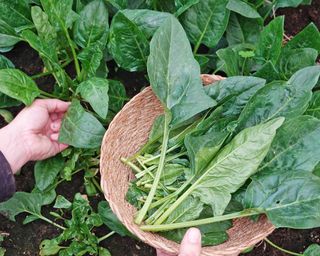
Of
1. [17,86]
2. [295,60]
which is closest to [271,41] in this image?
[295,60]

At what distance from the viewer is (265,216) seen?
1477mm

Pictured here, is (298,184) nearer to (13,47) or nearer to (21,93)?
(21,93)

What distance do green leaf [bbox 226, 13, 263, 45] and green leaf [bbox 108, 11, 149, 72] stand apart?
0.29m

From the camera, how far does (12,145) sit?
1521 mm

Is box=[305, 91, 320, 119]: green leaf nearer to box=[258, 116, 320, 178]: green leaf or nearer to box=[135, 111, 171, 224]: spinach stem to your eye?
box=[258, 116, 320, 178]: green leaf

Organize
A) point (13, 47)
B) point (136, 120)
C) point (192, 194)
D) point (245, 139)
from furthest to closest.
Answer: point (13, 47), point (136, 120), point (192, 194), point (245, 139)

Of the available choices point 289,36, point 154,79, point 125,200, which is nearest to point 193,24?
point 154,79

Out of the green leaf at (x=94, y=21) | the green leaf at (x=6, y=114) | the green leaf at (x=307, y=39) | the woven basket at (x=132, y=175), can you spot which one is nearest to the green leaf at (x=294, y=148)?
the woven basket at (x=132, y=175)

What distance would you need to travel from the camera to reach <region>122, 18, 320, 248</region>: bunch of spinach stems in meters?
1.36

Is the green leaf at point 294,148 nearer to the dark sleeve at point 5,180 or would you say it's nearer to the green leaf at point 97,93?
the green leaf at point 97,93

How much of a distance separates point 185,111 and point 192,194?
0.21 meters

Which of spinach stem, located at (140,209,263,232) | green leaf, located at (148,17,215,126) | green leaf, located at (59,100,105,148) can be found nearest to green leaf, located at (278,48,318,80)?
green leaf, located at (148,17,215,126)

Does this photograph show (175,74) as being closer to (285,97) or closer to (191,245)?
(285,97)

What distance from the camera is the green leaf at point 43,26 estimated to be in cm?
153
